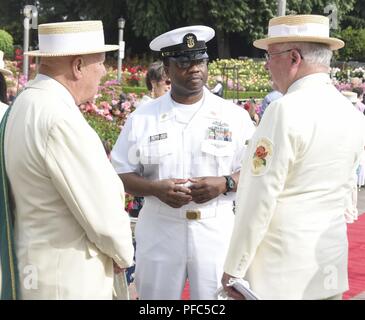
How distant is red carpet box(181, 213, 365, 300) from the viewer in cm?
Answer: 632

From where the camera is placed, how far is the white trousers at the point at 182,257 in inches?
154

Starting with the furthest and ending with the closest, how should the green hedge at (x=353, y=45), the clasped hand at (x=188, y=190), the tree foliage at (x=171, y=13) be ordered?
the green hedge at (x=353, y=45) < the tree foliage at (x=171, y=13) < the clasped hand at (x=188, y=190)

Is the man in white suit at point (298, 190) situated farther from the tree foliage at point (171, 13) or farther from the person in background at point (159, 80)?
the tree foliage at point (171, 13)

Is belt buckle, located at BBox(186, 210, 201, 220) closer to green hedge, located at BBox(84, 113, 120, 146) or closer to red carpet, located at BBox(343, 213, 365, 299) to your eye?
red carpet, located at BBox(343, 213, 365, 299)

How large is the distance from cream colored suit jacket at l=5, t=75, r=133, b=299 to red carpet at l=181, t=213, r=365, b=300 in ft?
6.38

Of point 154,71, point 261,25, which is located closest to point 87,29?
point 154,71

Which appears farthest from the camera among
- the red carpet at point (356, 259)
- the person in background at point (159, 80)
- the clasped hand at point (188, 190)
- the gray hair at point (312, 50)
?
the red carpet at point (356, 259)

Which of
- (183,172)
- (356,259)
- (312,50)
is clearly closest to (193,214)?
(183,172)

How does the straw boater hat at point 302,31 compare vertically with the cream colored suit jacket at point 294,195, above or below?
above

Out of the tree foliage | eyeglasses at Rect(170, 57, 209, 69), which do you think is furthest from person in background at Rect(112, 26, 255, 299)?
the tree foliage

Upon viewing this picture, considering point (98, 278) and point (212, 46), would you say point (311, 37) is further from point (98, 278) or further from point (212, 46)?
point (212, 46)

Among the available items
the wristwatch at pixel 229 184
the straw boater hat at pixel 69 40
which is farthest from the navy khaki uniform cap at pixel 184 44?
the straw boater hat at pixel 69 40

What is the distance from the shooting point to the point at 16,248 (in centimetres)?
301
